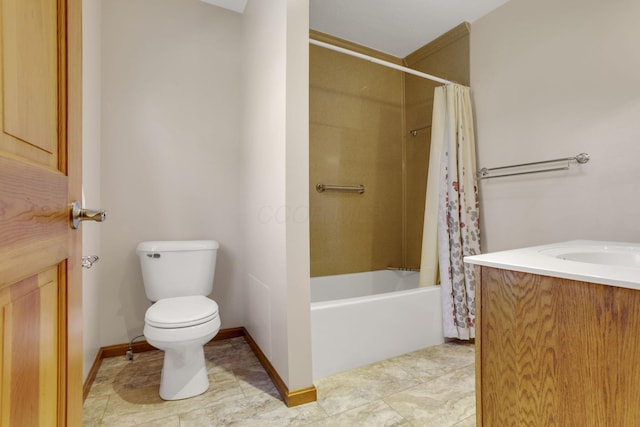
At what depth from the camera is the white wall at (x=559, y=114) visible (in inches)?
65.3

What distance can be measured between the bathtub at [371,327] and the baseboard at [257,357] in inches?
8.5

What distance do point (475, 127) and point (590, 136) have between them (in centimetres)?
74

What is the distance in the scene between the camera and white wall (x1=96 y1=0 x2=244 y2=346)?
1983 mm

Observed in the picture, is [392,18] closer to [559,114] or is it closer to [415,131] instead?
[415,131]

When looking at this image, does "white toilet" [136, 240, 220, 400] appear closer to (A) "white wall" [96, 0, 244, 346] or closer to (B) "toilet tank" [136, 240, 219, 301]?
(B) "toilet tank" [136, 240, 219, 301]

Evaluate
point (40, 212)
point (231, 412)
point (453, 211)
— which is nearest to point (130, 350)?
point (231, 412)

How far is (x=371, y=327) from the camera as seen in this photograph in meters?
1.87

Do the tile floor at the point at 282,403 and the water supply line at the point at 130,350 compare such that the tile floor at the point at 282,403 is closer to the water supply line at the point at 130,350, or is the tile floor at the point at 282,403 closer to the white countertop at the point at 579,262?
the water supply line at the point at 130,350

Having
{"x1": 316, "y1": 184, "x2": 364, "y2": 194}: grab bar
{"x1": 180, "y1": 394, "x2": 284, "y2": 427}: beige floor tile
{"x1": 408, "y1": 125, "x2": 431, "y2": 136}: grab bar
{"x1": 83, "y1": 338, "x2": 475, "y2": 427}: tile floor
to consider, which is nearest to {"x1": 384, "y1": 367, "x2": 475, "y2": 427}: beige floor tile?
{"x1": 83, "y1": 338, "x2": 475, "y2": 427}: tile floor

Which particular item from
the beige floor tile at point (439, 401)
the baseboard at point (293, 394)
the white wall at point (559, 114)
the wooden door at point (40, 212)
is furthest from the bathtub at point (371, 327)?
the wooden door at point (40, 212)

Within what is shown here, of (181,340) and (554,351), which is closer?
(554,351)

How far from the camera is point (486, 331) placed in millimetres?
1043

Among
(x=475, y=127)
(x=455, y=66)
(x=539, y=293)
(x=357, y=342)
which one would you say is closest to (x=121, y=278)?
(x=357, y=342)

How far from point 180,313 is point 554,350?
154 centimetres
